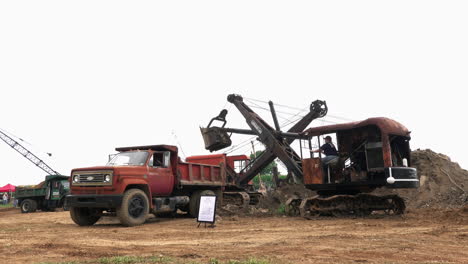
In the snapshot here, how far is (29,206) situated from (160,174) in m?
16.7

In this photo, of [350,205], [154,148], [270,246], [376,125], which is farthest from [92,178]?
[376,125]

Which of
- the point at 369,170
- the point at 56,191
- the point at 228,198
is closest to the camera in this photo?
the point at 369,170

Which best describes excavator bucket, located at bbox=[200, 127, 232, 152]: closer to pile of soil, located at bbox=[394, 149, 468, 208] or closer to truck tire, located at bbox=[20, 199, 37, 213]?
pile of soil, located at bbox=[394, 149, 468, 208]

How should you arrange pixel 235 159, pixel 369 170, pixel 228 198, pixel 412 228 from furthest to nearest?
1. pixel 235 159
2. pixel 228 198
3. pixel 369 170
4. pixel 412 228

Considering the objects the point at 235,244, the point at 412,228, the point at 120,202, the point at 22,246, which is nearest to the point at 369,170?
the point at 412,228

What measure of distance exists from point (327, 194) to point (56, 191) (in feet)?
63.1

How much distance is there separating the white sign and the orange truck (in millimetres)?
2301

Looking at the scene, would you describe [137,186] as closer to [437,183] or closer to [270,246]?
[270,246]

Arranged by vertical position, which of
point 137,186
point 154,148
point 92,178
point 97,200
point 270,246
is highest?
point 154,148

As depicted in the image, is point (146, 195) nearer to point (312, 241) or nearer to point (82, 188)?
point (82, 188)

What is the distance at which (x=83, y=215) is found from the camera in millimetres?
13305

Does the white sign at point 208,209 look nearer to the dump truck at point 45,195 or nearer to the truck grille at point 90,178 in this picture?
the truck grille at point 90,178

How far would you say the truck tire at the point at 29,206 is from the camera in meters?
26.2

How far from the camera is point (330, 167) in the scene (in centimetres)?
1383
